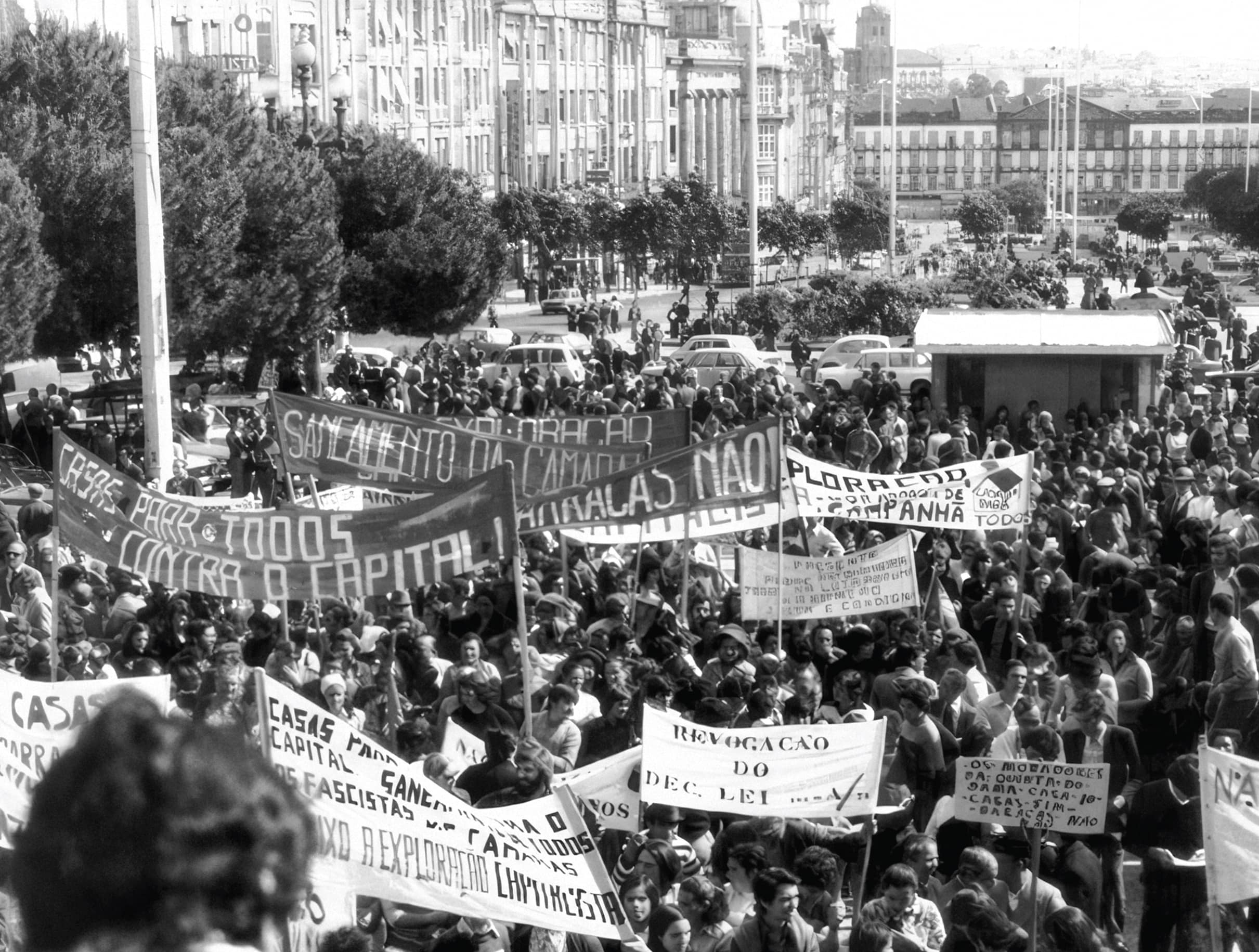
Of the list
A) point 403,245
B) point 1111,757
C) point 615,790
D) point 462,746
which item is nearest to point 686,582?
point 462,746

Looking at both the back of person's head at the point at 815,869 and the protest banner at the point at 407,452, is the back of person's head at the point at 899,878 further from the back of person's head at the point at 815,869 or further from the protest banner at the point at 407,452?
the protest banner at the point at 407,452

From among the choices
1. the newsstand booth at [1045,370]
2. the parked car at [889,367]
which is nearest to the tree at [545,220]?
the parked car at [889,367]

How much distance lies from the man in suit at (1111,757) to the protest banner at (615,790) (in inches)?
69.2

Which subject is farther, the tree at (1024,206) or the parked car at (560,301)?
the tree at (1024,206)

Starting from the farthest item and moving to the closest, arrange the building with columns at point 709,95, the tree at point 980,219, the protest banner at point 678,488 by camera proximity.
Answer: the building with columns at point 709,95, the tree at point 980,219, the protest banner at point 678,488

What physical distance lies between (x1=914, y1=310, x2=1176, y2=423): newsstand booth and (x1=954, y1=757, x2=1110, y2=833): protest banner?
57.5ft

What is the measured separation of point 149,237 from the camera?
1970cm

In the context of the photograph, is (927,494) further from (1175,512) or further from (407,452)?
(407,452)

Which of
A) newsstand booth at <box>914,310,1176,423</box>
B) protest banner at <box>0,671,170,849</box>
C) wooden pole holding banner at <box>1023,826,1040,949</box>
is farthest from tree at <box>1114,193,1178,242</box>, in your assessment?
protest banner at <box>0,671,170,849</box>

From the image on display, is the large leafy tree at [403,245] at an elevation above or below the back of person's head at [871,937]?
above

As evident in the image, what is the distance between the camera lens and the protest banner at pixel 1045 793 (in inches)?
275

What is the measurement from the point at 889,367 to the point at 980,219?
59724 millimetres

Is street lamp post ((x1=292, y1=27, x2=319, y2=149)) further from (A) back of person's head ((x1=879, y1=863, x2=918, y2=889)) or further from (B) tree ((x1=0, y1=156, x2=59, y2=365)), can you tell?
(A) back of person's head ((x1=879, y1=863, x2=918, y2=889))

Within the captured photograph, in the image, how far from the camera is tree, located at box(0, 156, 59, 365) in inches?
923
